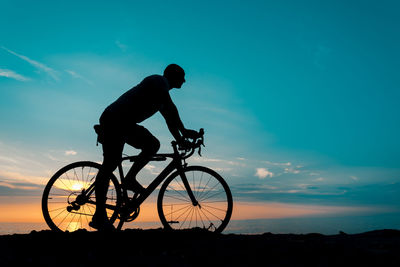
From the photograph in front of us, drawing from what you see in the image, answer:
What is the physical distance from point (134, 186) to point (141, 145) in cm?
77

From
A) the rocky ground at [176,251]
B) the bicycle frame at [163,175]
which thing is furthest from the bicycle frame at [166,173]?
the rocky ground at [176,251]

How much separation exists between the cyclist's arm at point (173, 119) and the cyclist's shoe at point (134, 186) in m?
1.10

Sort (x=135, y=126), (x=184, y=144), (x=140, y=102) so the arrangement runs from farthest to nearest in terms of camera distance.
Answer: (x=184, y=144) → (x=135, y=126) → (x=140, y=102)

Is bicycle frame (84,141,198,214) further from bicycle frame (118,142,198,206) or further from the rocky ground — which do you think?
the rocky ground

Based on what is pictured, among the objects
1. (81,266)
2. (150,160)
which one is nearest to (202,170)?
(150,160)

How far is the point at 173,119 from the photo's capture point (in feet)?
18.0

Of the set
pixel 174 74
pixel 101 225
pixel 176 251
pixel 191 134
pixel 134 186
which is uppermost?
pixel 174 74

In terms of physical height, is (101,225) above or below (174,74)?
below

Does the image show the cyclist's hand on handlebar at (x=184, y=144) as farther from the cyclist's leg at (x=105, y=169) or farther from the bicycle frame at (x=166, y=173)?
the cyclist's leg at (x=105, y=169)

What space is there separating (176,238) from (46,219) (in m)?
2.60

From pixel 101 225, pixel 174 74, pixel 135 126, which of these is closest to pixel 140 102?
pixel 135 126

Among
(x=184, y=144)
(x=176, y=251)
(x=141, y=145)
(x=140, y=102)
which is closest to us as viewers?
(x=176, y=251)

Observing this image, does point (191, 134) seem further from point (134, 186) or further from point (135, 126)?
point (134, 186)

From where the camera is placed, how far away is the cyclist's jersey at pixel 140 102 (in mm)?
5227
